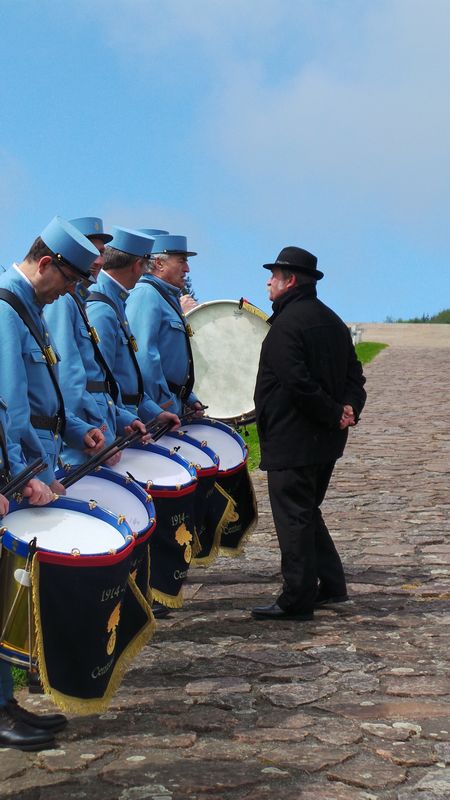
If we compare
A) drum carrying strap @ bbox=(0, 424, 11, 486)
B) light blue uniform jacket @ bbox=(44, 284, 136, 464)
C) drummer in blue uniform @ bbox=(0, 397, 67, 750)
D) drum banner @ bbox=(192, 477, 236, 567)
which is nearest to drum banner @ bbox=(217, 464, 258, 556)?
drum banner @ bbox=(192, 477, 236, 567)

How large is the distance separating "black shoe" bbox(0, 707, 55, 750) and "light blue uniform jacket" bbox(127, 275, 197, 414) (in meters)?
2.76

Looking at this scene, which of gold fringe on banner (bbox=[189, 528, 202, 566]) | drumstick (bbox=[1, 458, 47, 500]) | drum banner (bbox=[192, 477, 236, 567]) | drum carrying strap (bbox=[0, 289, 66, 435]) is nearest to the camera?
drumstick (bbox=[1, 458, 47, 500])

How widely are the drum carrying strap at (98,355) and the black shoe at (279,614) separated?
1.50 m

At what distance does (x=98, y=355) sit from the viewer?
21.1ft

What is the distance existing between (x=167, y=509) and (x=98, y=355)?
36.3 inches

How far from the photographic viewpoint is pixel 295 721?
5.35m

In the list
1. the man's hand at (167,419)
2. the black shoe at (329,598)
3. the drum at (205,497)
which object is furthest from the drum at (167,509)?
the black shoe at (329,598)

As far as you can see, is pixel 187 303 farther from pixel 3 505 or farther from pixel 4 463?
pixel 3 505

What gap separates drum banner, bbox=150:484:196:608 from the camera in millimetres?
6051

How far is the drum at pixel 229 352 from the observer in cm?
894

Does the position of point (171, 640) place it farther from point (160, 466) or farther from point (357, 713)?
point (357, 713)

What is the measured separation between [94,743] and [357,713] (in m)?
1.17

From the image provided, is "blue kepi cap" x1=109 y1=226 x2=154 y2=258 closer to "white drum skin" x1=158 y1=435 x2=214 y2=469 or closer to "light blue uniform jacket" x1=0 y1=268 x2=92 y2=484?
"white drum skin" x1=158 y1=435 x2=214 y2=469

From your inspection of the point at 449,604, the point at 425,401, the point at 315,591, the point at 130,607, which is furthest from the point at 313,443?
the point at 425,401
